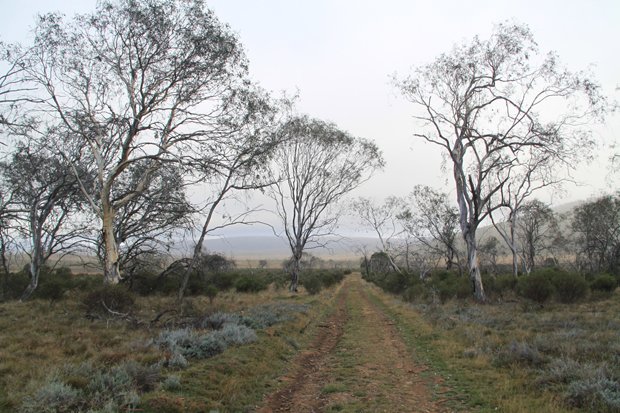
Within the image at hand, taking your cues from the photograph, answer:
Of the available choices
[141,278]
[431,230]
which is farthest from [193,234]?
[431,230]

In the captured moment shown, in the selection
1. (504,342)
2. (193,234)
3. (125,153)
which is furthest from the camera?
(193,234)

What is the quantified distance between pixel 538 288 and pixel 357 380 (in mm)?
14550

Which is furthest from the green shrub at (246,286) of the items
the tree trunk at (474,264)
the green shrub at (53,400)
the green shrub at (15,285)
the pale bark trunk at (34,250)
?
the green shrub at (53,400)

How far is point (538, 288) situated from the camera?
1833 cm

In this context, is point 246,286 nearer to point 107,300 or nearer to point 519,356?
point 107,300

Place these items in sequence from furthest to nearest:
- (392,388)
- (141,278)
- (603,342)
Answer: (141,278) → (603,342) → (392,388)

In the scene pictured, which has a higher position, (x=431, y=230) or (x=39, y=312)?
(x=431, y=230)

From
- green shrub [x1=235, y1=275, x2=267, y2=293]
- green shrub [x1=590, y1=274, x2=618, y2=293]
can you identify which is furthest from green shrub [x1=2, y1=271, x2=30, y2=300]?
green shrub [x1=590, y1=274, x2=618, y2=293]

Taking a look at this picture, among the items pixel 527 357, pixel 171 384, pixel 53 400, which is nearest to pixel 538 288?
pixel 527 357

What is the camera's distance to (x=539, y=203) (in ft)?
135

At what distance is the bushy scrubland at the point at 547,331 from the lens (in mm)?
6373

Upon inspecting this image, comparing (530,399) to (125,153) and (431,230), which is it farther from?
(431,230)

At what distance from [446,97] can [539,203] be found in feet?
86.6

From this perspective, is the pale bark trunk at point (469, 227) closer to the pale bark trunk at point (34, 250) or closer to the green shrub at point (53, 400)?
the green shrub at point (53, 400)
